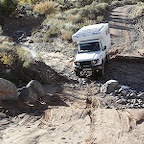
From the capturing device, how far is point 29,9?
46.4m

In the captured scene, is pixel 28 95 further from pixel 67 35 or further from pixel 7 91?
pixel 67 35

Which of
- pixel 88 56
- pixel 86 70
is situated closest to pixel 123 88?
pixel 86 70

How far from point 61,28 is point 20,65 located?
14.5 meters

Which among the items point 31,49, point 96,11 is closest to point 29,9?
point 96,11

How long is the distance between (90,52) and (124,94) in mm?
4178

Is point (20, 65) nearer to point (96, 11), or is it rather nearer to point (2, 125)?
point (2, 125)

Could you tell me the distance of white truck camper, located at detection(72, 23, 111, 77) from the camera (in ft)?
66.4

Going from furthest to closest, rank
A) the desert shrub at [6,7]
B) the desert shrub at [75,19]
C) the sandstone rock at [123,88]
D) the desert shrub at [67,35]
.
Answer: the desert shrub at [6,7] → the desert shrub at [75,19] → the desert shrub at [67,35] → the sandstone rock at [123,88]

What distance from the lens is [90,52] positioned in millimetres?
20969

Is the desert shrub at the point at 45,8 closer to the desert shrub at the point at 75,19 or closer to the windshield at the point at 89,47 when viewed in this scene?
the desert shrub at the point at 75,19

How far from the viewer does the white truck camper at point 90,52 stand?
66.4 ft

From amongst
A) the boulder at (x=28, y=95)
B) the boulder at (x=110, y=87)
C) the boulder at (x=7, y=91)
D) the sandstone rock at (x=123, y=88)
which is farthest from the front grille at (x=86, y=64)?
the boulder at (x=7, y=91)

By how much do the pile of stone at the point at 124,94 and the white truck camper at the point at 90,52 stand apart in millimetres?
1835

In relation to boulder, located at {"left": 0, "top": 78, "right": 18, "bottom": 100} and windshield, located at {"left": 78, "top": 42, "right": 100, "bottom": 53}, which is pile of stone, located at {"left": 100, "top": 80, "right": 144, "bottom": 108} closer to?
windshield, located at {"left": 78, "top": 42, "right": 100, "bottom": 53}
